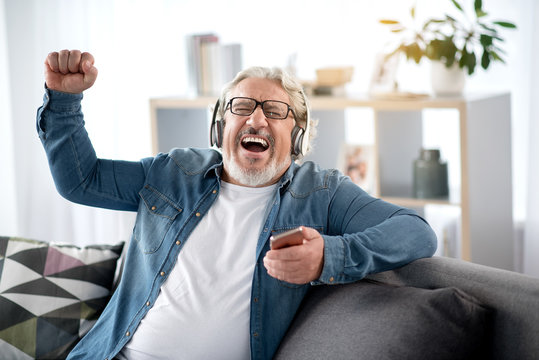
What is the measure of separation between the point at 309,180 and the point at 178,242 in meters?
0.37

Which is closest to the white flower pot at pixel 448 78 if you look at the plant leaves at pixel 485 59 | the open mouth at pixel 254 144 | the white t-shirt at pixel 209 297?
the plant leaves at pixel 485 59

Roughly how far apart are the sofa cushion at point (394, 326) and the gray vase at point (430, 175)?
1310mm

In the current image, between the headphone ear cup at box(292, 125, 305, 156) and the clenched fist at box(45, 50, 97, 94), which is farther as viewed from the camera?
the headphone ear cup at box(292, 125, 305, 156)

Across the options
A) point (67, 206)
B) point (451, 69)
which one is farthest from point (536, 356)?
point (67, 206)

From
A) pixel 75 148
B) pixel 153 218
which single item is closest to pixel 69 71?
pixel 75 148

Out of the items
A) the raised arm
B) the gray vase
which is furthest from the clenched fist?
the gray vase

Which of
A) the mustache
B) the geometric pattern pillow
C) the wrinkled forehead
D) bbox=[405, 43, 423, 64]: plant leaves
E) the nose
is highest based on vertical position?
bbox=[405, 43, 423, 64]: plant leaves

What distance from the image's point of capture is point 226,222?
1646mm

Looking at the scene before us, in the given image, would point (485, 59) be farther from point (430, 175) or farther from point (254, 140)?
point (254, 140)

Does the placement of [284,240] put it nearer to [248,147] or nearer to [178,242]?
[178,242]

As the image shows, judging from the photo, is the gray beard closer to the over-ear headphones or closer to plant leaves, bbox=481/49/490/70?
the over-ear headphones

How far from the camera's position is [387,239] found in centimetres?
140

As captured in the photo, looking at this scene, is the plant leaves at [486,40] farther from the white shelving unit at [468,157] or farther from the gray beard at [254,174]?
the gray beard at [254,174]

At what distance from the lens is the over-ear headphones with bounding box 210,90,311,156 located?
5.81 feet
